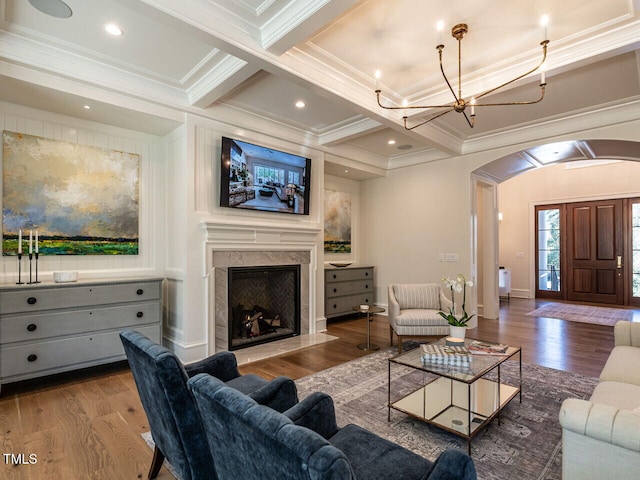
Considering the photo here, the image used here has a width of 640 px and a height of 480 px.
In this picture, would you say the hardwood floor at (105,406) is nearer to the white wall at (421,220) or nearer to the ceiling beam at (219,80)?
the white wall at (421,220)

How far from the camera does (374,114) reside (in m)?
3.88

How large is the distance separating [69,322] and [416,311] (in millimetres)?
3714

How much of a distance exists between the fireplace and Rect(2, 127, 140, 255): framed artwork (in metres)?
1.42

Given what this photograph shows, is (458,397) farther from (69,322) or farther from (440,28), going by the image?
(69,322)

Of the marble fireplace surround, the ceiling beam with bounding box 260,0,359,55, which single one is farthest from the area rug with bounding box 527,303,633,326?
the ceiling beam with bounding box 260,0,359,55

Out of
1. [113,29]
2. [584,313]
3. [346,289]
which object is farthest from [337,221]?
[584,313]

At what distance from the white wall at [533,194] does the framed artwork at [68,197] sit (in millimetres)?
9051

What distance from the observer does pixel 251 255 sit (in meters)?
4.37

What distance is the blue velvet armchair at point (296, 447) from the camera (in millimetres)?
787

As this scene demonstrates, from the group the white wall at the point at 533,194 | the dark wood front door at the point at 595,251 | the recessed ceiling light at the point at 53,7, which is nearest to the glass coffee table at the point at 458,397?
the recessed ceiling light at the point at 53,7

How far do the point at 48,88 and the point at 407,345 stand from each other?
4663mm

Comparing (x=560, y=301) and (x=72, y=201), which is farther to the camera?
(x=560, y=301)

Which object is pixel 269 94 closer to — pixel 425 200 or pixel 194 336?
pixel 194 336

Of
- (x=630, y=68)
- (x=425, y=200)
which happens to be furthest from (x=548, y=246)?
(x=630, y=68)
